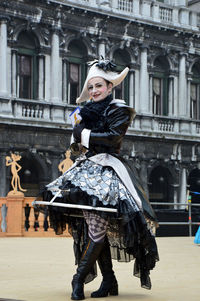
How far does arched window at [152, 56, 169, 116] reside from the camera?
30469 millimetres

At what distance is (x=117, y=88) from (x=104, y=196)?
23.7 meters

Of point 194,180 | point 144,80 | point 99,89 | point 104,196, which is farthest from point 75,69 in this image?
point 104,196

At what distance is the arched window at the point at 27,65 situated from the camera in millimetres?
26031

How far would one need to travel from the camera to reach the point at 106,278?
6.06m

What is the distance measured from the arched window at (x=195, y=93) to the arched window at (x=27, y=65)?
8.17 metres

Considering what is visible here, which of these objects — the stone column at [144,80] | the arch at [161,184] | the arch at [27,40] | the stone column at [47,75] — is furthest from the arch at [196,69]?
the arch at [27,40]

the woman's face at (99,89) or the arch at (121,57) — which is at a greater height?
the arch at (121,57)

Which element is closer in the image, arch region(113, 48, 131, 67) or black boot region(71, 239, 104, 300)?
black boot region(71, 239, 104, 300)

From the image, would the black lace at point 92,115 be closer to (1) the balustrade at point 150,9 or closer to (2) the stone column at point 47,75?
(2) the stone column at point 47,75

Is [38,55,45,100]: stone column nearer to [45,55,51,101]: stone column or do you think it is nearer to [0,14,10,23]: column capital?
[45,55,51,101]: stone column

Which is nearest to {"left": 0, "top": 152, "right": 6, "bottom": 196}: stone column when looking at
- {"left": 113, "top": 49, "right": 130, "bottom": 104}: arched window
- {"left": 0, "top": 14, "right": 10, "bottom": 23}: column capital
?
{"left": 0, "top": 14, "right": 10, "bottom": 23}: column capital

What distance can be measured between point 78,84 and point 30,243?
597 inches

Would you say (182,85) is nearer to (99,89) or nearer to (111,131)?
(99,89)

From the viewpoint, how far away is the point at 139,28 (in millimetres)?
29375
